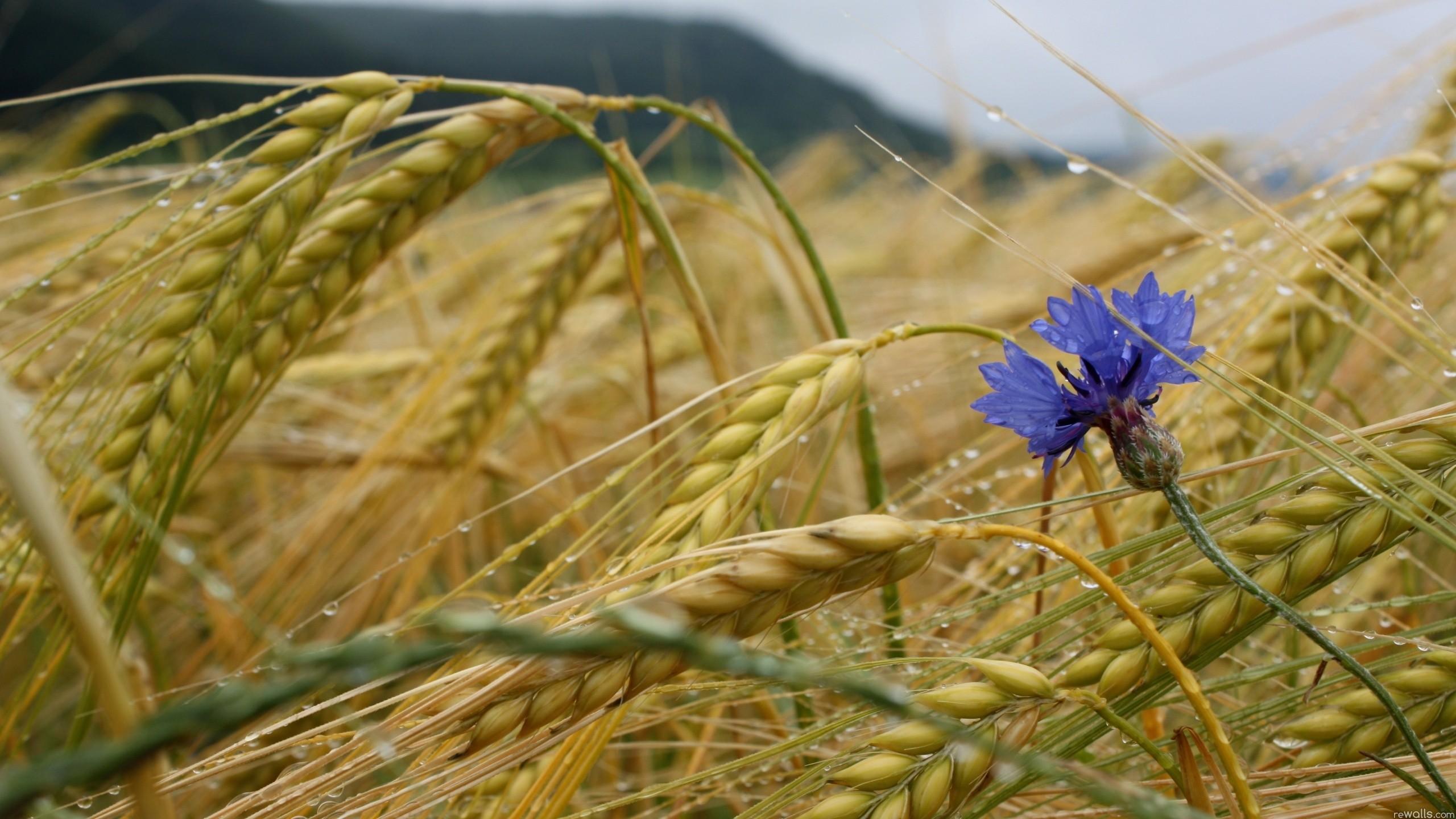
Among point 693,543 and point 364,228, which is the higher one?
point 364,228

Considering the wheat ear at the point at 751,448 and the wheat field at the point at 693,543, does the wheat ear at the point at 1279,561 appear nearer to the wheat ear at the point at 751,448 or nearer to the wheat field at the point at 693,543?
the wheat field at the point at 693,543

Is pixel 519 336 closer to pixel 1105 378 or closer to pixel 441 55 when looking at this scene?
pixel 1105 378

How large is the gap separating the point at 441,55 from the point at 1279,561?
2754cm

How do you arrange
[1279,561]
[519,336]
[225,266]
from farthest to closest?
1. [519,336]
2. [225,266]
3. [1279,561]

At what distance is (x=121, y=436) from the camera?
2.60 feet

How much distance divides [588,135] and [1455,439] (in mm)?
713

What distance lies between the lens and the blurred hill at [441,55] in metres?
8.02

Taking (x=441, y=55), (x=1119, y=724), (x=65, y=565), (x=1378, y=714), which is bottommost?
(x=1378, y=714)

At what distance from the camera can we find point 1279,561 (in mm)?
579

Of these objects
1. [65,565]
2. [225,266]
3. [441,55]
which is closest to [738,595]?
[65,565]

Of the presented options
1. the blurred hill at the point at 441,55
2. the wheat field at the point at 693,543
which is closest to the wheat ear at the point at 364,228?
the wheat field at the point at 693,543

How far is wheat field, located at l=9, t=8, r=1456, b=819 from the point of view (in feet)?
1.66

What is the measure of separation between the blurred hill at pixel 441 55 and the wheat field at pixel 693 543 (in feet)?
0.97

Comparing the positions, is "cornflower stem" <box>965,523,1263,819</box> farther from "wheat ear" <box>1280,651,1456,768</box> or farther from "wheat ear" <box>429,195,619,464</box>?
"wheat ear" <box>429,195,619,464</box>
